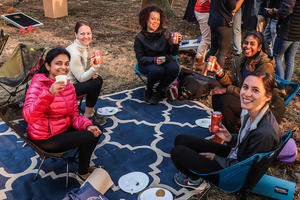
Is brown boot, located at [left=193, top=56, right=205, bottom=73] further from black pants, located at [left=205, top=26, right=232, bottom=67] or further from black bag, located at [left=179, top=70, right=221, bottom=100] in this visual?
black bag, located at [left=179, top=70, right=221, bottom=100]

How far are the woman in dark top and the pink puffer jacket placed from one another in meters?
1.79

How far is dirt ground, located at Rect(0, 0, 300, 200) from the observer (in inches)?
171

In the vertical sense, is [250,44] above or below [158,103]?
above

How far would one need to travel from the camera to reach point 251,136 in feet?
7.48

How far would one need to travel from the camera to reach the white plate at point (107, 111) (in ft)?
13.9

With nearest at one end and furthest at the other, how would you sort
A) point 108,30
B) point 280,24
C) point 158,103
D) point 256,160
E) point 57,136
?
1. point 256,160
2. point 57,136
3. point 280,24
4. point 158,103
5. point 108,30

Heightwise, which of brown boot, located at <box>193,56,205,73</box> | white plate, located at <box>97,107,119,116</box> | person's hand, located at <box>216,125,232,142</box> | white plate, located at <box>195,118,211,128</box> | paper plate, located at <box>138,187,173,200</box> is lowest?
paper plate, located at <box>138,187,173,200</box>

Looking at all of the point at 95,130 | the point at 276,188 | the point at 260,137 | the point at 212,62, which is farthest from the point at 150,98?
the point at 260,137

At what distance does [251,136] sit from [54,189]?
1885 millimetres

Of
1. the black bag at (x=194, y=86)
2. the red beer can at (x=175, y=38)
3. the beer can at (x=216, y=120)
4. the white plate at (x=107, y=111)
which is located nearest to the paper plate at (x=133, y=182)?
the beer can at (x=216, y=120)

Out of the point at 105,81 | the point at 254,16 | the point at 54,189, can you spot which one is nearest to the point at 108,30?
the point at 105,81

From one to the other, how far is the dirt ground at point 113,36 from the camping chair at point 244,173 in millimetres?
543

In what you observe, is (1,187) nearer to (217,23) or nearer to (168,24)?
(217,23)

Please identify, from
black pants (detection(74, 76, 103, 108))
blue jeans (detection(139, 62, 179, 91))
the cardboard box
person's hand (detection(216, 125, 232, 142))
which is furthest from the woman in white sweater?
the cardboard box
